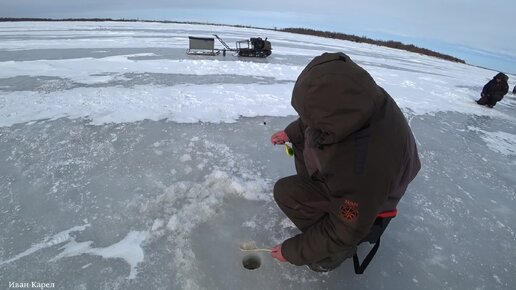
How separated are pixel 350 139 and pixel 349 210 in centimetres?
29

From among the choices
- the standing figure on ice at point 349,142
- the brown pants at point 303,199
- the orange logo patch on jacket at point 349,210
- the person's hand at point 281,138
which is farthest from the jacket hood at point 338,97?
the person's hand at point 281,138

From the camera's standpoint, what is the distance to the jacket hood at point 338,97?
1.15 meters

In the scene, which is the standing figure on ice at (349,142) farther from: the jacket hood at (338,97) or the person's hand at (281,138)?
the person's hand at (281,138)

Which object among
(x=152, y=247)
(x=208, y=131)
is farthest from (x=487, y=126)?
(x=152, y=247)

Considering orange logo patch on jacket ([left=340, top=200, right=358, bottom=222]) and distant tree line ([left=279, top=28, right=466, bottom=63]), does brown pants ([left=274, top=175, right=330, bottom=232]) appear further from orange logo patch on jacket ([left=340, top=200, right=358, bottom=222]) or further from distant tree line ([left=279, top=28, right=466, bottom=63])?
distant tree line ([left=279, top=28, right=466, bottom=63])

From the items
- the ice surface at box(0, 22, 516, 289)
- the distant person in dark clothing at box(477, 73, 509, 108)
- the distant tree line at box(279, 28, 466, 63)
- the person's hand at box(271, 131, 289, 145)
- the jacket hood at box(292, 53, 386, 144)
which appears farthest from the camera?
the distant tree line at box(279, 28, 466, 63)

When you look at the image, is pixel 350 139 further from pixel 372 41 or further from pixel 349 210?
pixel 372 41

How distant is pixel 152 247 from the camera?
6.27ft

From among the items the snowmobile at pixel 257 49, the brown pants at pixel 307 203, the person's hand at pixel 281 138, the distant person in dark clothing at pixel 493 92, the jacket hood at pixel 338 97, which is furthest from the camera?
the snowmobile at pixel 257 49

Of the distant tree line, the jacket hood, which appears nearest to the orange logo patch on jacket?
the jacket hood

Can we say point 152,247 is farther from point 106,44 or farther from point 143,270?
point 106,44

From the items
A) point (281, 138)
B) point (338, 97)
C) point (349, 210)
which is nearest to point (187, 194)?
point (281, 138)

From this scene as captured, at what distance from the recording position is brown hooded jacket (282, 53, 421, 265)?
117cm

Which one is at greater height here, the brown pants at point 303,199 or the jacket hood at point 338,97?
the jacket hood at point 338,97
